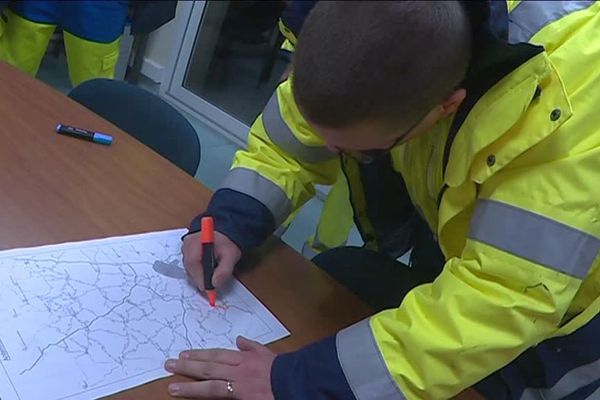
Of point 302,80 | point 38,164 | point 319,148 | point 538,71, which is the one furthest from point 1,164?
point 538,71

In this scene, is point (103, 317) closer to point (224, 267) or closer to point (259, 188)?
point (224, 267)

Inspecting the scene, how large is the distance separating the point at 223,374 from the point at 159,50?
297 cm

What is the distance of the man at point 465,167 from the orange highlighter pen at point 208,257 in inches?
4.4

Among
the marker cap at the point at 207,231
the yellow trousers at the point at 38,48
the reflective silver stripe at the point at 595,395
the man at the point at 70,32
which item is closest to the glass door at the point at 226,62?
the man at the point at 70,32

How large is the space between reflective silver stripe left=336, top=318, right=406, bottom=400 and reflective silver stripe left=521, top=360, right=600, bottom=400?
295mm

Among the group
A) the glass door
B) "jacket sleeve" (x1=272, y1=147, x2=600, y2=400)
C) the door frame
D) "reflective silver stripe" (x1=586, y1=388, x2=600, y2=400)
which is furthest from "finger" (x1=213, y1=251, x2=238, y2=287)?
the glass door

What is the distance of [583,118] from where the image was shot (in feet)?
2.71

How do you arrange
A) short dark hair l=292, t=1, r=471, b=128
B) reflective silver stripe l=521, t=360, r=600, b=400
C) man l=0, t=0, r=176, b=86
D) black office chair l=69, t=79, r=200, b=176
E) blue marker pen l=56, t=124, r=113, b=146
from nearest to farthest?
short dark hair l=292, t=1, r=471, b=128
reflective silver stripe l=521, t=360, r=600, b=400
blue marker pen l=56, t=124, r=113, b=146
black office chair l=69, t=79, r=200, b=176
man l=0, t=0, r=176, b=86

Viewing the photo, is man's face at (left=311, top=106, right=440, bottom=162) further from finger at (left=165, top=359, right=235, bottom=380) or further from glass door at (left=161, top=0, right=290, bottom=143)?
glass door at (left=161, top=0, right=290, bottom=143)

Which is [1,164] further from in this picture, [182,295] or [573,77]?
[573,77]

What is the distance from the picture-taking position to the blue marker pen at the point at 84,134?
132 cm

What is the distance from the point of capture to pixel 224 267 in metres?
1.03

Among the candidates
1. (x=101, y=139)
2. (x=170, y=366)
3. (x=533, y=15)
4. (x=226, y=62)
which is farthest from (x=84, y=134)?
(x=226, y=62)

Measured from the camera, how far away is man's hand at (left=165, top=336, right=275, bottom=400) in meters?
0.85
